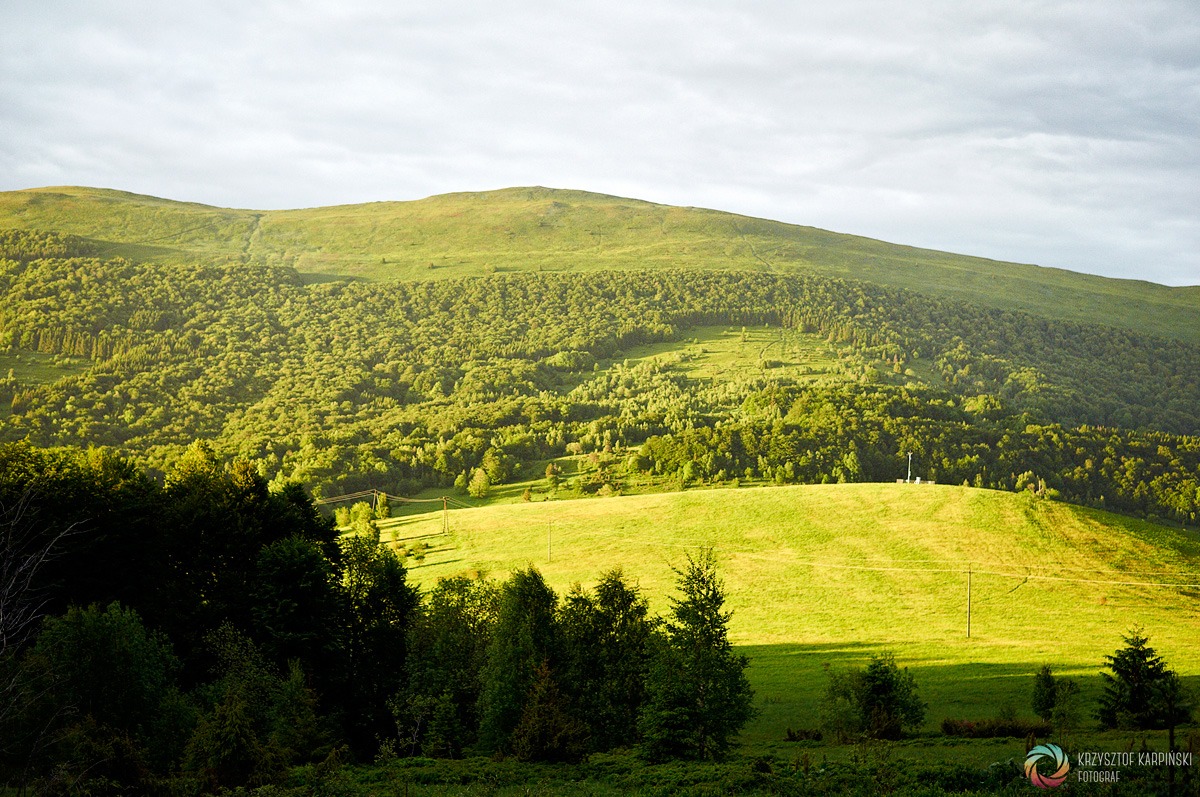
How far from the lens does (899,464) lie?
161125mm

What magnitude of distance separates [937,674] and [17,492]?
59.6 m

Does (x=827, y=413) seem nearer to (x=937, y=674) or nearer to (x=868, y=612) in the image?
(x=868, y=612)

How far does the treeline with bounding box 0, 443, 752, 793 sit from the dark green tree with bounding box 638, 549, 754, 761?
0.31ft

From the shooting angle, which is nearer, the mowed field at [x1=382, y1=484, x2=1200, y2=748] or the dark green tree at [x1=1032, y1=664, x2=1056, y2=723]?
the dark green tree at [x1=1032, y1=664, x2=1056, y2=723]

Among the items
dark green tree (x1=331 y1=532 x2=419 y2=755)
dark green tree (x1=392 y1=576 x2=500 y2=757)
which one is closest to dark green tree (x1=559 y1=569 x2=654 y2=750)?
dark green tree (x1=392 y1=576 x2=500 y2=757)

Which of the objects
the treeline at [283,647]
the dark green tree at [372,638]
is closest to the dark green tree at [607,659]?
the treeline at [283,647]

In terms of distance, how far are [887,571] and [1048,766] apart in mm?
64210

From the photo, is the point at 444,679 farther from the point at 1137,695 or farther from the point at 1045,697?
the point at 1137,695

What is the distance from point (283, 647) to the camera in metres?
47.7

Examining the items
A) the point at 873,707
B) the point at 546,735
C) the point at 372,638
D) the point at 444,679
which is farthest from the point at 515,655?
the point at 873,707

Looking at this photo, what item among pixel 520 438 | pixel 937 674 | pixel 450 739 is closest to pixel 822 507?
pixel 937 674

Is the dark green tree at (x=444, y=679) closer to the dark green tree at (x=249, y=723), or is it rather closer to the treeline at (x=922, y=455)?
the dark green tree at (x=249, y=723)

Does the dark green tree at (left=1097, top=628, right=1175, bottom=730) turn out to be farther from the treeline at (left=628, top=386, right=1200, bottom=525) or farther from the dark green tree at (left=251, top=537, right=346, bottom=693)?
the treeline at (left=628, top=386, right=1200, bottom=525)

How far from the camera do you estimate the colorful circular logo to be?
78.5 ft
